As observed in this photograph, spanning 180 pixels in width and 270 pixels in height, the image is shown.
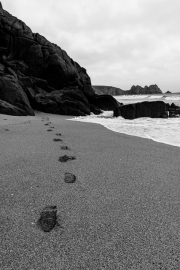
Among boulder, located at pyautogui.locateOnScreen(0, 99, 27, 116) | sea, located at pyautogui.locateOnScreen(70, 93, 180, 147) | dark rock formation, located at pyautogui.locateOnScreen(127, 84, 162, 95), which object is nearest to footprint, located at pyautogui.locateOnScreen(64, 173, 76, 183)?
sea, located at pyautogui.locateOnScreen(70, 93, 180, 147)

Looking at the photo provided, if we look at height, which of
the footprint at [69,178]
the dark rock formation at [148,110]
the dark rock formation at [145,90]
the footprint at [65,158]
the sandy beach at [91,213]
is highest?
the dark rock formation at [145,90]

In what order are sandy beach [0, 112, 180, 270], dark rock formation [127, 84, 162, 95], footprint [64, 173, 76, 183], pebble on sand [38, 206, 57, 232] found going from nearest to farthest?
sandy beach [0, 112, 180, 270], pebble on sand [38, 206, 57, 232], footprint [64, 173, 76, 183], dark rock formation [127, 84, 162, 95]

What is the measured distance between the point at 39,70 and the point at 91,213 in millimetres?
20402

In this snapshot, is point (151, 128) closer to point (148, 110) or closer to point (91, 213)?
point (148, 110)

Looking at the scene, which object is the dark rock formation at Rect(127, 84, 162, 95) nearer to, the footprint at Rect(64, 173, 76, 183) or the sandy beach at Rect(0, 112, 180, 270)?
the sandy beach at Rect(0, 112, 180, 270)

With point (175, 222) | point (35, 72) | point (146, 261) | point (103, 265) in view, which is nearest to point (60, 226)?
point (103, 265)

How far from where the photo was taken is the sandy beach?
1.27 m

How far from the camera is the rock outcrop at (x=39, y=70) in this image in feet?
55.3

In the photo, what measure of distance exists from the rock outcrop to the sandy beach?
1418cm

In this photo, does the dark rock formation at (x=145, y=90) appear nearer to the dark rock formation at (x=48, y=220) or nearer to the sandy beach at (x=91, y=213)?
the sandy beach at (x=91, y=213)

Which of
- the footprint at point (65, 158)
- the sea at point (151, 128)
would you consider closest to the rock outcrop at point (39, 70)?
the sea at point (151, 128)

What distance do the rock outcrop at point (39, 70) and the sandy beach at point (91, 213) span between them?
46.5 feet

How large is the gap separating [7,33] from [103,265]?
23.2 meters

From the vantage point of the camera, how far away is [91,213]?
1779 mm
